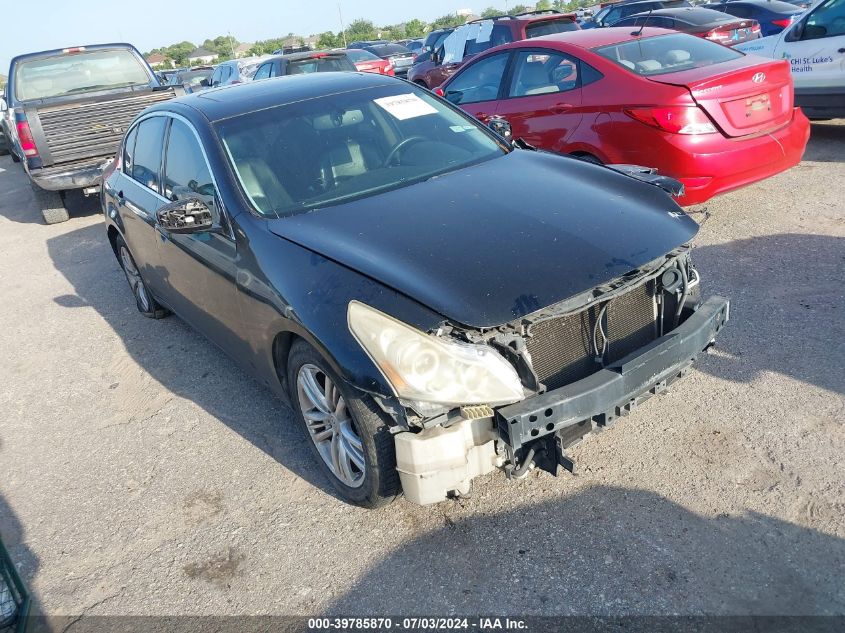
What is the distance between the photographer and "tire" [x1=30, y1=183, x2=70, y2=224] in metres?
9.71

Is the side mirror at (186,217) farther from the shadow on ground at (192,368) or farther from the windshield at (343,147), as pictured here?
the shadow on ground at (192,368)

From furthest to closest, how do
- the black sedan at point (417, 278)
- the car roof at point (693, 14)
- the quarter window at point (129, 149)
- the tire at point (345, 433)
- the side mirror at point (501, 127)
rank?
the car roof at point (693, 14)
the quarter window at point (129, 149)
the side mirror at point (501, 127)
the tire at point (345, 433)
the black sedan at point (417, 278)

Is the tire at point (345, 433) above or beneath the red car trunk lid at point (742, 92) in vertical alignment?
beneath

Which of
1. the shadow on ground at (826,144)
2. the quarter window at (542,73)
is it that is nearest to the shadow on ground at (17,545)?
the quarter window at (542,73)

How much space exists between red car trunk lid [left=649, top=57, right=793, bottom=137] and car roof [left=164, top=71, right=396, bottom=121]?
8.20 feet

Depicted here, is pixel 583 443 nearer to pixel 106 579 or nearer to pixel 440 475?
pixel 440 475

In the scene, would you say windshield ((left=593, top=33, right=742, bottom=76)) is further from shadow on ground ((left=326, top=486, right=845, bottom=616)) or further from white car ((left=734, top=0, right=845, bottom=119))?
shadow on ground ((left=326, top=486, right=845, bottom=616))

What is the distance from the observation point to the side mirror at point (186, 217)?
11.7 ft

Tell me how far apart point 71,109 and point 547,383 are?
335 inches

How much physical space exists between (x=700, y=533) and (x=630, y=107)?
3.82 metres

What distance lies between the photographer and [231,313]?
3713mm

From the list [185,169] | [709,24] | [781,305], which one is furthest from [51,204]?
[709,24]

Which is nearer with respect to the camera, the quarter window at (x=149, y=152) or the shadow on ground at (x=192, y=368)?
the shadow on ground at (x=192, y=368)

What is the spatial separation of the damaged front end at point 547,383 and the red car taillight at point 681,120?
8.64 ft
